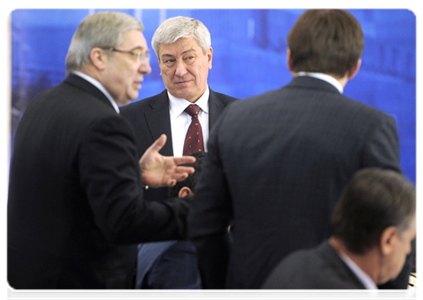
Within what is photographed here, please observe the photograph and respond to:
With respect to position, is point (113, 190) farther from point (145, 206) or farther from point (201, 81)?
point (201, 81)

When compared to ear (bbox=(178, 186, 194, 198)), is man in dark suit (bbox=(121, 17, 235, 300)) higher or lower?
higher

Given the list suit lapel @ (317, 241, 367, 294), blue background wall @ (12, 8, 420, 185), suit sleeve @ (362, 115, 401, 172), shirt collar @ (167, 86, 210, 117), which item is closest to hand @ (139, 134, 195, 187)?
suit sleeve @ (362, 115, 401, 172)

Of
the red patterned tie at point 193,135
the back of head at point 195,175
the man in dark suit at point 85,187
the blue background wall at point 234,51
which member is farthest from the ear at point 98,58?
the blue background wall at point 234,51

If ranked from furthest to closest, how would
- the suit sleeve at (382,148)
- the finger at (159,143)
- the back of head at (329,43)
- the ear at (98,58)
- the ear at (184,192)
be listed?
the ear at (184,192), the finger at (159,143), the ear at (98,58), the back of head at (329,43), the suit sleeve at (382,148)

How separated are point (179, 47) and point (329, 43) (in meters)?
1.44

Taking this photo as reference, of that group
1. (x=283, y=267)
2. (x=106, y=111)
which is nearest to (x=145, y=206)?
(x=106, y=111)

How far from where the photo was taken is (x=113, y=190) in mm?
1595

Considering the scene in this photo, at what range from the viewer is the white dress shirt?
2.77m

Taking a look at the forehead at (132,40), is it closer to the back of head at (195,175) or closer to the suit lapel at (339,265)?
the back of head at (195,175)

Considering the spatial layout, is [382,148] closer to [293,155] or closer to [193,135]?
[293,155]

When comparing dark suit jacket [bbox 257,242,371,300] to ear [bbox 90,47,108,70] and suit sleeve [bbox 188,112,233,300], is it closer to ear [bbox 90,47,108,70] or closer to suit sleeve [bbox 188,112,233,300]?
suit sleeve [bbox 188,112,233,300]

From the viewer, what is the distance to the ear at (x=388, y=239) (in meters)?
1.14

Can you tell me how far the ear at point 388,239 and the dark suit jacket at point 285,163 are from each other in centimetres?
24

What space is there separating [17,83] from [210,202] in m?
3.13
